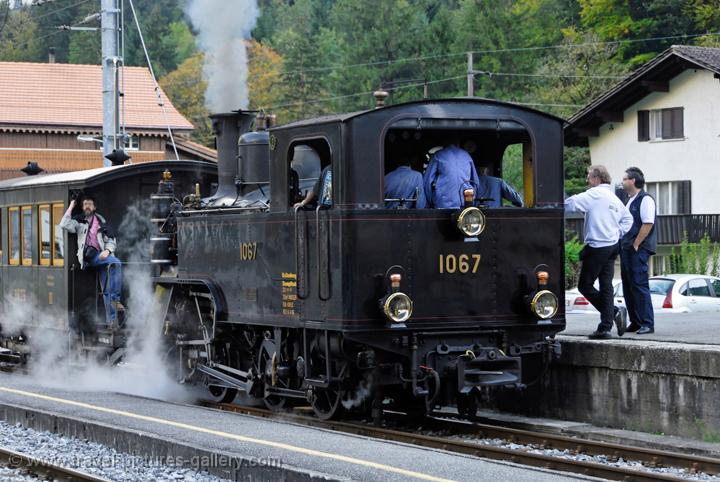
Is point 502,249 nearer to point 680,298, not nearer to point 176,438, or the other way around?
point 176,438

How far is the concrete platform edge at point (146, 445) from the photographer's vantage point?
8523 mm

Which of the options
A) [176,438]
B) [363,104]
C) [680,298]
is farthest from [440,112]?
[363,104]

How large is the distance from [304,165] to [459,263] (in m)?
1.82

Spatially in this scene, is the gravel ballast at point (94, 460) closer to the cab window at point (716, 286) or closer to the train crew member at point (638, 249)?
the train crew member at point (638, 249)

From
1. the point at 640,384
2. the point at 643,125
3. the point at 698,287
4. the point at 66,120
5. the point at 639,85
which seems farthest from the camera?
the point at 66,120

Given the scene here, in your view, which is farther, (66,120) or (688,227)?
(66,120)

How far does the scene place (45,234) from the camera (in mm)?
17078

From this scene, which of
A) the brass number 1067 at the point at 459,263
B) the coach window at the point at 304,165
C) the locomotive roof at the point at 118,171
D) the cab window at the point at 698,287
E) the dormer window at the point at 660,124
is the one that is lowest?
the cab window at the point at 698,287

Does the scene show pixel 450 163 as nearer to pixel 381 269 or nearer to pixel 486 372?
pixel 381 269

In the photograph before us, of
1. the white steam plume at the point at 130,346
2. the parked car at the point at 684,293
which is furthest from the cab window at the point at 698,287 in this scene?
the white steam plume at the point at 130,346

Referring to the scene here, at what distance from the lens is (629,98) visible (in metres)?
40.4

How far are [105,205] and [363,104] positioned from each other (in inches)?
1913

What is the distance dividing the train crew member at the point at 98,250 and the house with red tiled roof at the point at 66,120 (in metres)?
29.2

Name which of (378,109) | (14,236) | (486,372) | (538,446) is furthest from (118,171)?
(538,446)
